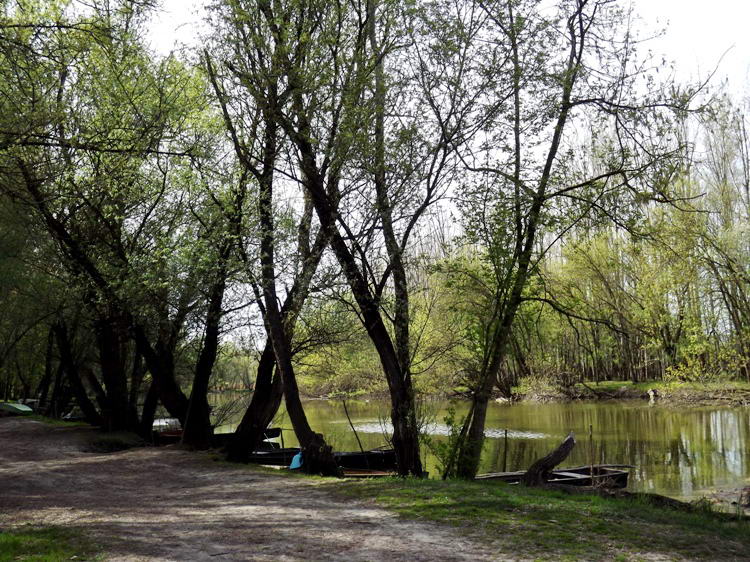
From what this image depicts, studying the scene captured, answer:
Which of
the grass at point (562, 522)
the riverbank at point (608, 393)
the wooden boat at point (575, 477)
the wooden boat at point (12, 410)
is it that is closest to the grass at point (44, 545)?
the grass at point (562, 522)

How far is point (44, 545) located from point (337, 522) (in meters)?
2.92

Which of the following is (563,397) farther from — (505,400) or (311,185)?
(311,185)

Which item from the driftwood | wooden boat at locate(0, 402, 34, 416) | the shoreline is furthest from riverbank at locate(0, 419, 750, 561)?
the shoreline

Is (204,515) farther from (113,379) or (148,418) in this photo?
(148,418)

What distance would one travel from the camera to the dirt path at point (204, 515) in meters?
6.56

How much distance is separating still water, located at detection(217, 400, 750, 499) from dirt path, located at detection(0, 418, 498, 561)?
3.85 meters

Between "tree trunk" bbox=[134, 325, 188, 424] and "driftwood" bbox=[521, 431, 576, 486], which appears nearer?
"driftwood" bbox=[521, 431, 576, 486]

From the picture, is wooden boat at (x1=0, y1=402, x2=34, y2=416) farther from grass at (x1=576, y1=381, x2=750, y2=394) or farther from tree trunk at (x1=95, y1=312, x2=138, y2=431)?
grass at (x1=576, y1=381, x2=750, y2=394)

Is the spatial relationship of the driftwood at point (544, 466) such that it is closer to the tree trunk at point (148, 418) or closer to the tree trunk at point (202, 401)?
the tree trunk at point (202, 401)

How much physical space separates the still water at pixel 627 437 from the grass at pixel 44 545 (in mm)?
7040

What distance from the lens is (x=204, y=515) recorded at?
8547 mm

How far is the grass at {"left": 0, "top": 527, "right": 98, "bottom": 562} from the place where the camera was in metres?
6.35

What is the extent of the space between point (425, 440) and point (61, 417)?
2364 cm

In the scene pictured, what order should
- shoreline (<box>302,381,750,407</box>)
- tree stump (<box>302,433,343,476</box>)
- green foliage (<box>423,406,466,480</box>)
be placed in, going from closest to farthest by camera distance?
green foliage (<box>423,406,466,480</box>) < tree stump (<box>302,433,343,476</box>) < shoreline (<box>302,381,750,407</box>)
